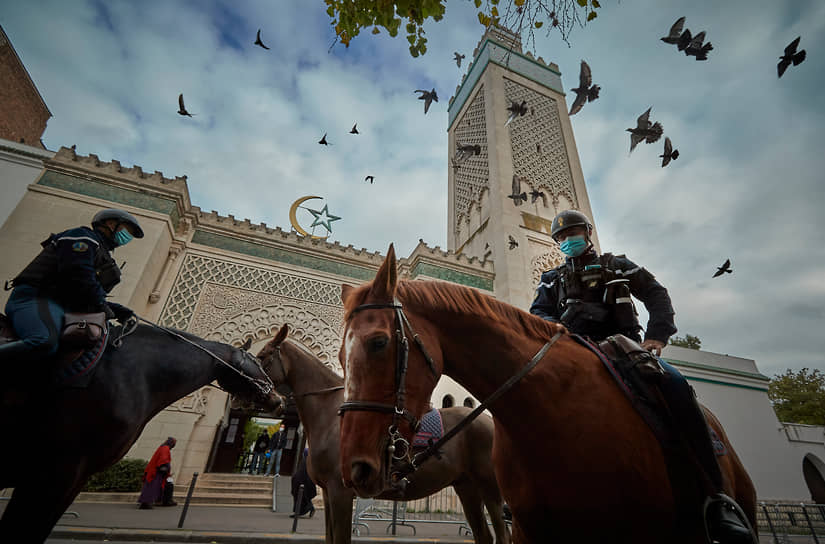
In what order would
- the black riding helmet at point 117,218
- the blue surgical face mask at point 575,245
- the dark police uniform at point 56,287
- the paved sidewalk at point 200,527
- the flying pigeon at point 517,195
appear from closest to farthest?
the dark police uniform at point 56,287
the blue surgical face mask at point 575,245
the black riding helmet at point 117,218
the paved sidewalk at point 200,527
the flying pigeon at point 517,195

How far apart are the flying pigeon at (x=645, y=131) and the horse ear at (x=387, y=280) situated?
5.58m

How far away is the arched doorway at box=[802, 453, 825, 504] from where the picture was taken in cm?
1155

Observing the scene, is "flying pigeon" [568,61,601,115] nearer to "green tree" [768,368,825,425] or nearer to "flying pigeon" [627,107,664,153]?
"flying pigeon" [627,107,664,153]

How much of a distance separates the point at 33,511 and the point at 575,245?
3182 mm

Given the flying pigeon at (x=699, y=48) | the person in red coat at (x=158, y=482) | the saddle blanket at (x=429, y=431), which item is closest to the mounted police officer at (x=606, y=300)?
the saddle blanket at (x=429, y=431)

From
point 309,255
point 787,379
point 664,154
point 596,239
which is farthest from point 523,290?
point 787,379

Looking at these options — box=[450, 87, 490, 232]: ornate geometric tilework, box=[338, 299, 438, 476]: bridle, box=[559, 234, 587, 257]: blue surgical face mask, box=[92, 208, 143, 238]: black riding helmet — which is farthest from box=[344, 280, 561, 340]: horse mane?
box=[450, 87, 490, 232]: ornate geometric tilework

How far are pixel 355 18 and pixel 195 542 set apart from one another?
232 inches

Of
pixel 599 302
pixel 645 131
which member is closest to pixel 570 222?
pixel 599 302

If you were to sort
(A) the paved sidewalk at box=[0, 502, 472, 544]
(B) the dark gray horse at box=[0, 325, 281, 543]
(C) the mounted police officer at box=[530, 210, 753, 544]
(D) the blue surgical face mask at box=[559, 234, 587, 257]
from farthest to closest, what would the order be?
(A) the paved sidewalk at box=[0, 502, 472, 544] → (D) the blue surgical face mask at box=[559, 234, 587, 257] → (B) the dark gray horse at box=[0, 325, 281, 543] → (C) the mounted police officer at box=[530, 210, 753, 544]

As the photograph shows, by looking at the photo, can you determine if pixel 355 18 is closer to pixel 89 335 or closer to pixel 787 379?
pixel 89 335

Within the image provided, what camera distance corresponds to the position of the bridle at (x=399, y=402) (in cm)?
108

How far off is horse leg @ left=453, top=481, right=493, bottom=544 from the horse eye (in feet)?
9.90

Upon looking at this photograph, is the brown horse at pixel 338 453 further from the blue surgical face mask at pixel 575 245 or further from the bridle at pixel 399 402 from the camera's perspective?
the blue surgical face mask at pixel 575 245
